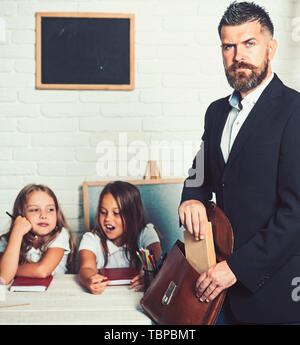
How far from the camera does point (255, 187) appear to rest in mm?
1022

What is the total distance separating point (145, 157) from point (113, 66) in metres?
0.42

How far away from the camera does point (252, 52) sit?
1.07 m

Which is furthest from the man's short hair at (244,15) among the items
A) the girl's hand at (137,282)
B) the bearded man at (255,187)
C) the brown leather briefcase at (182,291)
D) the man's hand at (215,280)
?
the girl's hand at (137,282)

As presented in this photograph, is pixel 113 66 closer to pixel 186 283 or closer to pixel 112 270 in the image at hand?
pixel 112 270

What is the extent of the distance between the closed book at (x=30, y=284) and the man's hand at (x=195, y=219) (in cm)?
51

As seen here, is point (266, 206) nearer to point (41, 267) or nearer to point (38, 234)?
point (41, 267)

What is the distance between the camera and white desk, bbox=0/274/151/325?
1.08 metres

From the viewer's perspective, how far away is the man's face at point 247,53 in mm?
A: 1061

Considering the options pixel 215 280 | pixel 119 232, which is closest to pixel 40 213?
pixel 119 232

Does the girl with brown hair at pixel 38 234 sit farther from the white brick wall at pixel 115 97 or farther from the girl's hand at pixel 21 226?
the white brick wall at pixel 115 97

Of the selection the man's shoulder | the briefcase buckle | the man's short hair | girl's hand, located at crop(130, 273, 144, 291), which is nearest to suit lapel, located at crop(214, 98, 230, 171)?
the man's shoulder

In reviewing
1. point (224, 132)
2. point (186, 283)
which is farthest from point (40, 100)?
point (186, 283)

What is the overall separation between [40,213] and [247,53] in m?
0.95
